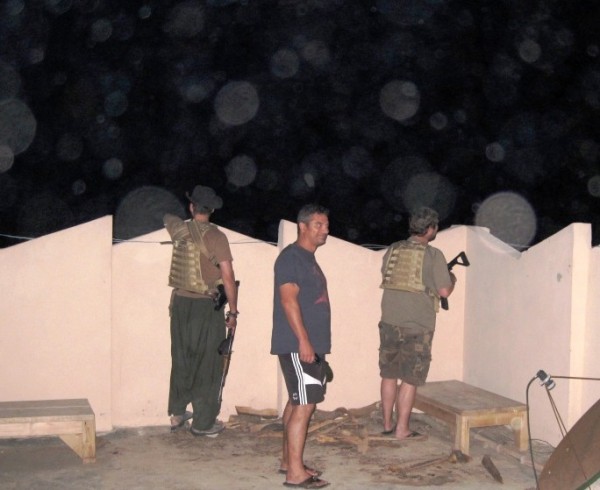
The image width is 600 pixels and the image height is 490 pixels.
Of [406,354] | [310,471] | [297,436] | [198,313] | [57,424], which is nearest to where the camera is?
[297,436]

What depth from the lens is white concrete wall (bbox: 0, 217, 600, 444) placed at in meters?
5.75

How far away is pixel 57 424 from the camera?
17.2ft

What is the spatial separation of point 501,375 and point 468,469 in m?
1.33

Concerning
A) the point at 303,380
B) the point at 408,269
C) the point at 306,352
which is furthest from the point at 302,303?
the point at 408,269

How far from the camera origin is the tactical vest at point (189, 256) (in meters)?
6.04

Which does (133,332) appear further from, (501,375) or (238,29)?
(238,29)

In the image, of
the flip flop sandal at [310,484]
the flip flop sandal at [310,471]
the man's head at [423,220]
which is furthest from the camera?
the man's head at [423,220]

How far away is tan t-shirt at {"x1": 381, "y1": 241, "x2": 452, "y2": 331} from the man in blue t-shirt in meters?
1.27

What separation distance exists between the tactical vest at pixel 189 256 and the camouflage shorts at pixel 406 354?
1.52 m

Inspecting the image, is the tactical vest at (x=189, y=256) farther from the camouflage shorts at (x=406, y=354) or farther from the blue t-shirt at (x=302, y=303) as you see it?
the camouflage shorts at (x=406, y=354)

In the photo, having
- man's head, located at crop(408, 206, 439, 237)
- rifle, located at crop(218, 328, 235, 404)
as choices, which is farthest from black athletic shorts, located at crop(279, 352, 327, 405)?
man's head, located at crop(408, 206, 439, 237)

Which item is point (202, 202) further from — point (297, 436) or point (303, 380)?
point (297, 436)

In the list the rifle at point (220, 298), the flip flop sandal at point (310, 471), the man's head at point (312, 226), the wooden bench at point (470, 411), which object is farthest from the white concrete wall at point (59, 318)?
the wooden bench at point (470, 411)

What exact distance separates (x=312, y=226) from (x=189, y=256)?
1543mm
